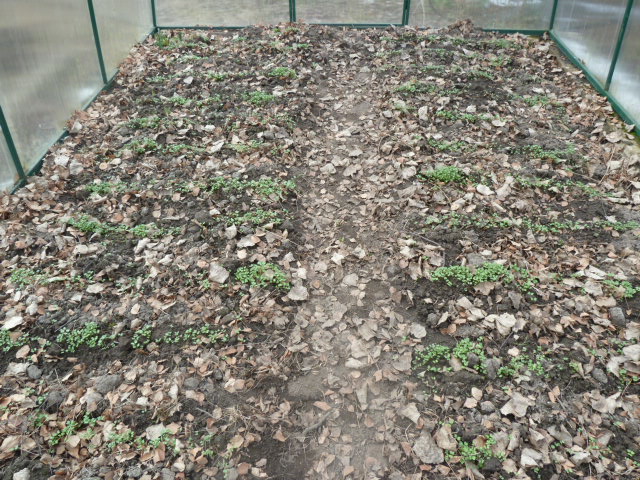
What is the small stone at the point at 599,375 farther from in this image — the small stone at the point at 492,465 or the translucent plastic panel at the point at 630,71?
the translucent plastic panel at the point at 630,71

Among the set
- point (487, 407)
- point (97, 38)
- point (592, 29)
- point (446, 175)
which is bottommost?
point (487, 407)

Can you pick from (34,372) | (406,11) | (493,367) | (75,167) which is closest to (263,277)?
(34,372)

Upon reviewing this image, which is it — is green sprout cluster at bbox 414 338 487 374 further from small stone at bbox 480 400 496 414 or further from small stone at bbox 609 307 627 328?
small stone at bbox 609 307 627 328

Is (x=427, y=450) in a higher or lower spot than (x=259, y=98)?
lower

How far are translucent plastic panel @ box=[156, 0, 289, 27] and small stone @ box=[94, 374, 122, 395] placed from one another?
7820 mm

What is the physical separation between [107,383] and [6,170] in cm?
304

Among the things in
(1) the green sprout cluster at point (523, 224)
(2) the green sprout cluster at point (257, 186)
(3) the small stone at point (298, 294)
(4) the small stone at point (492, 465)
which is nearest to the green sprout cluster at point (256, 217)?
(2) the green sprout cluster at point (257, 186)

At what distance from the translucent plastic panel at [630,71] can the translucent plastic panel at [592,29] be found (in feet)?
0.91

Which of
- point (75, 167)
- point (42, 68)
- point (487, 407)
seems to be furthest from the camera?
point (42, 68)

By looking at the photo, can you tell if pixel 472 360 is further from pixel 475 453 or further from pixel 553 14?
pixel 553 14

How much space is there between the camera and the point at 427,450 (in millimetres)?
3281

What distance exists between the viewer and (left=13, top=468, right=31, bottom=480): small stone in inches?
124

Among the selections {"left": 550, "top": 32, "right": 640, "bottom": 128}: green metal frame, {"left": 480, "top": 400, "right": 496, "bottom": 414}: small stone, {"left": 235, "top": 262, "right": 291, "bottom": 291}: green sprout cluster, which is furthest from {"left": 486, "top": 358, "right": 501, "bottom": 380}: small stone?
{"left": 550, "top": 32, "right": 640, "bottom": 128}: green metal frame

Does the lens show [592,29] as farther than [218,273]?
Yes
